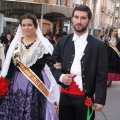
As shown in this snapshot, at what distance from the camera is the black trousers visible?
9.80 feet

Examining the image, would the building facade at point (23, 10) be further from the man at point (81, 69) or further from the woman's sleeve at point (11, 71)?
the man at point (81, 69)

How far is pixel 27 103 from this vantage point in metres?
3.98

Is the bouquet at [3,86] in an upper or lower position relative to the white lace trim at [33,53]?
lower

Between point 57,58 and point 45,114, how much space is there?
1202 mm

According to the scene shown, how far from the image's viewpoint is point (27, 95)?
3.99 metres

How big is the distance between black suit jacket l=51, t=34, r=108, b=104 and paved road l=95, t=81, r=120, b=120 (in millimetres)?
2596

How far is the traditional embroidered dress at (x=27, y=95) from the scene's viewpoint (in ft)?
13.1

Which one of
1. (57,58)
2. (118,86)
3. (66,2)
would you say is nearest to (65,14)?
(118,86)

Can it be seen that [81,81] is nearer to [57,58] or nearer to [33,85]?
[57,58]

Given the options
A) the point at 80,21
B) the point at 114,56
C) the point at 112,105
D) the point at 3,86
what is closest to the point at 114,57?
the point at 114,56

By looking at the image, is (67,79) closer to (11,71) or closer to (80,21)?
(80,21)

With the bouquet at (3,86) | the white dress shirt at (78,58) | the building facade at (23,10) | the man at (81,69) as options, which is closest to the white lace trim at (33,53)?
the bouquet at (3,86)

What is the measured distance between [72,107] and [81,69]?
38 cm

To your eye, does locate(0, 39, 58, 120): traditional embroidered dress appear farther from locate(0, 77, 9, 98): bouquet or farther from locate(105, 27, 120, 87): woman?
locate(105, 27, 120, 87): woman
